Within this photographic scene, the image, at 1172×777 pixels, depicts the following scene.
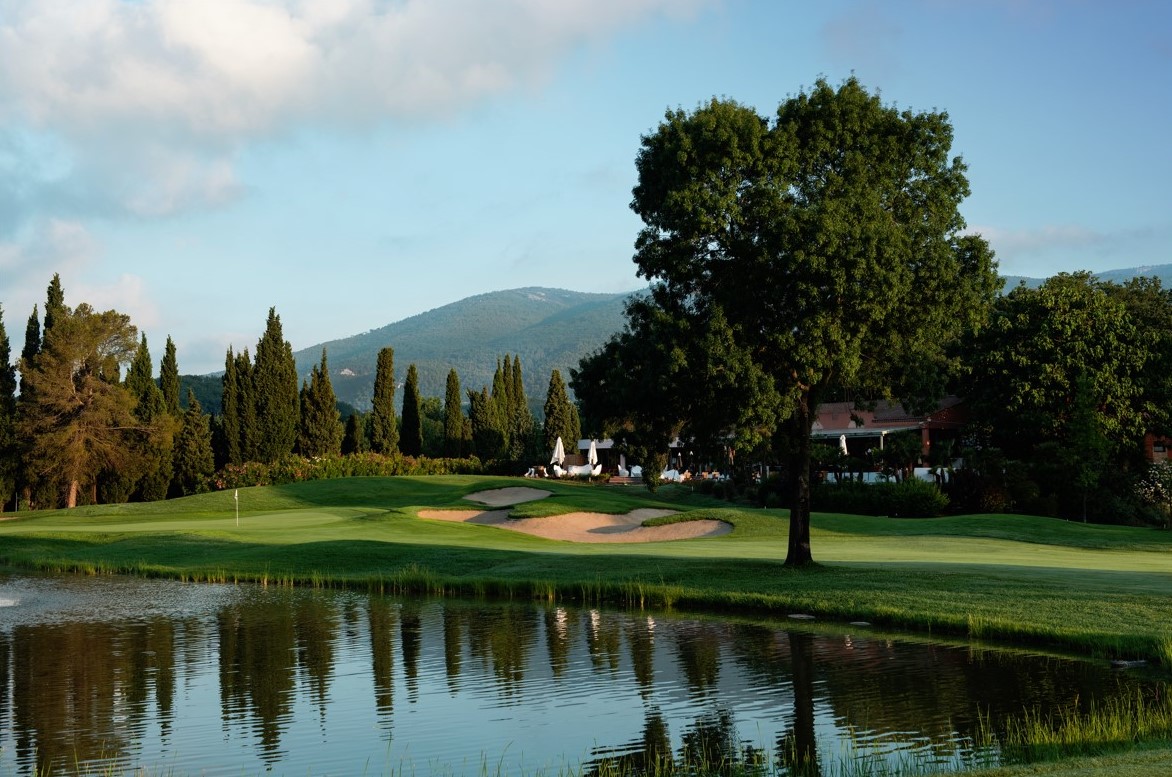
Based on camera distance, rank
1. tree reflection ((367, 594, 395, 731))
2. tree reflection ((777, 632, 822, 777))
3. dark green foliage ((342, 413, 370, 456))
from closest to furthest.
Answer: tree reflection ((777, 632, 822, 777)), tree reflection ((367, 594, 395, 731)), dark green foliage ((342, 413, 370, 456))

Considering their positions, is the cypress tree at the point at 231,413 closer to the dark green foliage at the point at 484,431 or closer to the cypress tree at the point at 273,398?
the cypress tree at the point at 273,398

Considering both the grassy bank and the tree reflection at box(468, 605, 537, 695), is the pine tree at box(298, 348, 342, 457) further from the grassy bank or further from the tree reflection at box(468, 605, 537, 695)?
the tree reflection at box(468, 605, 537, 695)

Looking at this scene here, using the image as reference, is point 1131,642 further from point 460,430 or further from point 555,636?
point 460,430

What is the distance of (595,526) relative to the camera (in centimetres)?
4038

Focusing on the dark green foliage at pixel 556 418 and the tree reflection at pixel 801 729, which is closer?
the tree reflection at pixel 801 729

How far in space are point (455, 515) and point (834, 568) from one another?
22828 millimetres

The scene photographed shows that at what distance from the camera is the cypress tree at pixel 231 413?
65.6 meters

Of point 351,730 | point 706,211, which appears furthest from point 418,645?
point 706,211

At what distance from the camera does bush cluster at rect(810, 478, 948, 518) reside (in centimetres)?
4247

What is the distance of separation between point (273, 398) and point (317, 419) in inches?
151

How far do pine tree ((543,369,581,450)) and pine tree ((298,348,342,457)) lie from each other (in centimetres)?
2091

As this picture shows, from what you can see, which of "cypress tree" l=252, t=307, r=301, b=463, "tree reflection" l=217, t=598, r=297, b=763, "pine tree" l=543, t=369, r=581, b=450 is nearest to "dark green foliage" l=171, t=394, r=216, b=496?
"cypress tree" l=252, t=307, r=301, b=463

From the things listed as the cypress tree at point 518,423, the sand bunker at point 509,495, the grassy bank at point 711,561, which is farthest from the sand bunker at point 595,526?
the cypress tree at point 518,423

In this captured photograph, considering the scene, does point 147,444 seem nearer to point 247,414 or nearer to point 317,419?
point 247,414
